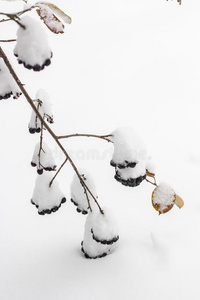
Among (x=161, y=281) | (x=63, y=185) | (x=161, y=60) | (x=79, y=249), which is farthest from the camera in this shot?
(x=161, y=60)

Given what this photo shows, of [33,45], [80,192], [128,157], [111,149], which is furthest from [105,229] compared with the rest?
[111,149]

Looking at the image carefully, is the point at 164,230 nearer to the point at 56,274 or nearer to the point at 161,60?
the point at 56,274

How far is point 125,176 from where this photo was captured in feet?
3.21

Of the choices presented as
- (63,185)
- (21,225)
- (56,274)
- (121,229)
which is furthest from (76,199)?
(63,185)

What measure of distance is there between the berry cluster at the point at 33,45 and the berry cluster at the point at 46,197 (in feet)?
2.33

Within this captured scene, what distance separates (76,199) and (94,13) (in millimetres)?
4623

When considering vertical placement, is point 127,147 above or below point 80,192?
above

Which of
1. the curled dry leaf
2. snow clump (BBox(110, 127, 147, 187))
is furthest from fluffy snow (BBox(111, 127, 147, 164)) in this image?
the curled dry leaf

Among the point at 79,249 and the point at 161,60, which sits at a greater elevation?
the point at 161,60

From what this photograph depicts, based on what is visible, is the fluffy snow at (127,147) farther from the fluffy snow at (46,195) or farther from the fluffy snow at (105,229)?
Result: the fluffy snow at (46,195)

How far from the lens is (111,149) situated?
2926 millimetres

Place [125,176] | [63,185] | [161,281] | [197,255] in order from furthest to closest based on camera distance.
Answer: [63,185] → [197,255] → [161,281] → [125,176]

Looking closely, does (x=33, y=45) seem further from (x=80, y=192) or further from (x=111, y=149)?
(x=111, y=149)

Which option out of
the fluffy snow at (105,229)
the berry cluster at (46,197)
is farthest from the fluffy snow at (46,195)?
the fluffy snow at (105,229)
